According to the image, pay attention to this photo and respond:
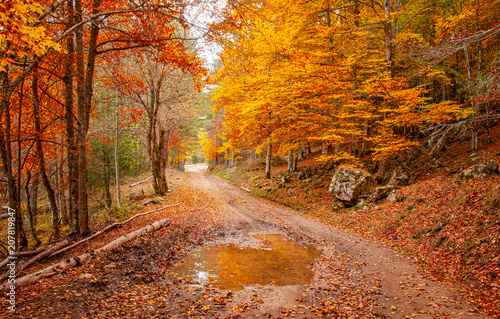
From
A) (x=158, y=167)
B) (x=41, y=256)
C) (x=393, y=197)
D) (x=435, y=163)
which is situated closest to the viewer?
(x=41, y=256)

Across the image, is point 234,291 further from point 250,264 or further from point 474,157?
point 474,157

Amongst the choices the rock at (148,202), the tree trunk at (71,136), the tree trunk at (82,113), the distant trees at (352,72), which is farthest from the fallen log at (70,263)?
the distant trees at (352,72)

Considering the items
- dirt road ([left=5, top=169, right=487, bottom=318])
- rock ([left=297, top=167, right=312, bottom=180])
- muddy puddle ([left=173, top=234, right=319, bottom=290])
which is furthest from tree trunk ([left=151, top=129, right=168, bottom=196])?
rock ([left=297, top=167, right=312, bottom=180])

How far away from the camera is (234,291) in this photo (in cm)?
502

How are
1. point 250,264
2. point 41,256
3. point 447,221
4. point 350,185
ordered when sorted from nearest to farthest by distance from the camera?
point 41,256, point 250,264, point 447,221, point 350,185

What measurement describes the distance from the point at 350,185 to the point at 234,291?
8834 millimetres

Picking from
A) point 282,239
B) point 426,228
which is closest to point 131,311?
point 282,239

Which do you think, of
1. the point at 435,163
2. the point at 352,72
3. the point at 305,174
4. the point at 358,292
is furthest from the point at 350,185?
the point at 358,292

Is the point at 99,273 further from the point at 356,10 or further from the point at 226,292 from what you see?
the point at 356,10

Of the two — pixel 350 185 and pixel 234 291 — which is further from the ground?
pixel 350 185

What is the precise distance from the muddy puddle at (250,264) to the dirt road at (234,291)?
94mm

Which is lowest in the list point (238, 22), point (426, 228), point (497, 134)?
point (426, 228)

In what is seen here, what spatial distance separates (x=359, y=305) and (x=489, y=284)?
2.82 m

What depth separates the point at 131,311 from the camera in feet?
13.5
